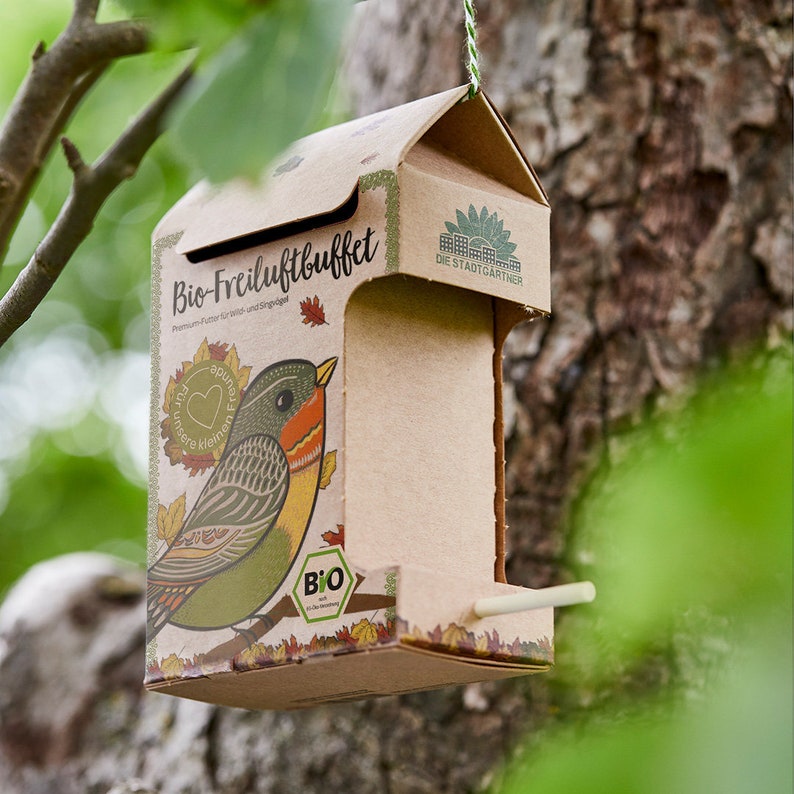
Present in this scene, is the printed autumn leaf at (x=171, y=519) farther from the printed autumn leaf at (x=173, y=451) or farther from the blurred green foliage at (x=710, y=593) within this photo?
the blurred green foliage at (x=710, y=593)

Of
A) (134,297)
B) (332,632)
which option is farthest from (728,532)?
(134,297)

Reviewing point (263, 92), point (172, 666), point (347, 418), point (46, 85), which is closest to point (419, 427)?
point (347, 418)

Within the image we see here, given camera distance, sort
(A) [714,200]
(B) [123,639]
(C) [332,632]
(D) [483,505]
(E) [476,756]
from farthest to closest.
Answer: (B) [123,639] < (A) [714,200] < (E) [476,756] < (D) [483,505] < (C) [332,632]

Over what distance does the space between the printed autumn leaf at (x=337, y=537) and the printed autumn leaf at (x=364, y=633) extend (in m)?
0.06

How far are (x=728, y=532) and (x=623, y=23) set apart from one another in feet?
5.26

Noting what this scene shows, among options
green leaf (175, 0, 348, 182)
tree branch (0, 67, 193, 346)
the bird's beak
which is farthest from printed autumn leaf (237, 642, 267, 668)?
green leaf (175, 0, 348, 182)

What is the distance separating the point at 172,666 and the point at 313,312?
0.32 m

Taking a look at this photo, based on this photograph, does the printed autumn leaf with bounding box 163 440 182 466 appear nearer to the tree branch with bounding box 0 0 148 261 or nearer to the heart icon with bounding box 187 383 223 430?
the heart icon with bounding box 187 383 223 430

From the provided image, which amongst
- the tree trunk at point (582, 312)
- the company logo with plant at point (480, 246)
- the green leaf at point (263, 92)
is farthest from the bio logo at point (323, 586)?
the tree trunk at point (582, 312)

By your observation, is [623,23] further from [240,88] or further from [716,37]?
[240,88]

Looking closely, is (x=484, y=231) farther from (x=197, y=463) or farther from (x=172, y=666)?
(x=172, y=666)

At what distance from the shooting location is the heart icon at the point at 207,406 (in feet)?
3.29

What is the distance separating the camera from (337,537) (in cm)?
89

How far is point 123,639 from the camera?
6.04 feet
